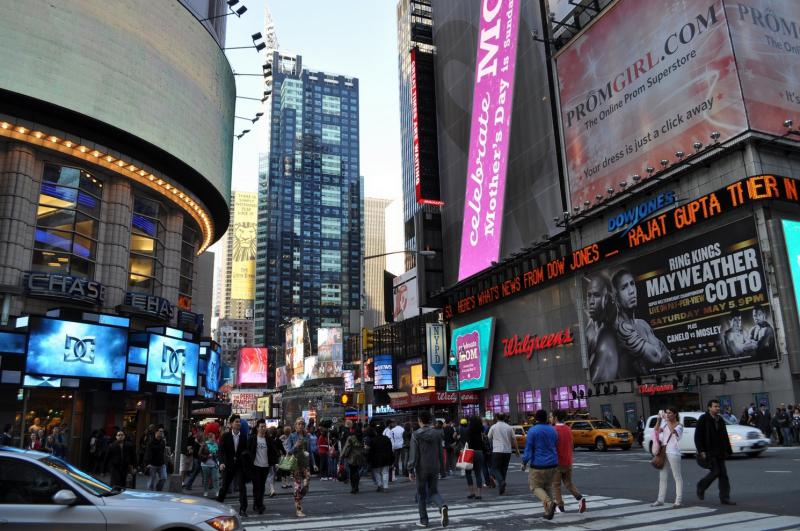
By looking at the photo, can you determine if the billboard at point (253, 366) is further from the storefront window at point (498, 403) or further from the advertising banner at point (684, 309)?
the advertising banner at point (684, 309)


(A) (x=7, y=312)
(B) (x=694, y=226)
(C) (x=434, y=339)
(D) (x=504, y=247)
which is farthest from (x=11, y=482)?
(C) (x=434, y=339)

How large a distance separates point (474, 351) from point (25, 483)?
177ft

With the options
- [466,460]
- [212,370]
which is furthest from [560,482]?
[212,370]

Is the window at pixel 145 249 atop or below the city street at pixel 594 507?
atop

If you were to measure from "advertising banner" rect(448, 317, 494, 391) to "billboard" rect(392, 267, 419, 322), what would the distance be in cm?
2027

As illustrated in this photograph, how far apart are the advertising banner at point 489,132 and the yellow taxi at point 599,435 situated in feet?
79.0

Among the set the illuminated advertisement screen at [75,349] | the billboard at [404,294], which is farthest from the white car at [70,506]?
the billboard at [404,294]

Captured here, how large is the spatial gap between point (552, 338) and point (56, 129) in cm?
3607

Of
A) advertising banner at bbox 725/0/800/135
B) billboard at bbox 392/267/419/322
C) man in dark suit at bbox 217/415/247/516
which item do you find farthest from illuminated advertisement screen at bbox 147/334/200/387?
billboard at bbox 392/267/419/322

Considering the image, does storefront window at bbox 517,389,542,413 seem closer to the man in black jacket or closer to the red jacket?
the man in black jacket

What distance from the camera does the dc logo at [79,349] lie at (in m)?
31.4

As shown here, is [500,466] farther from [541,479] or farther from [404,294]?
[404,294]

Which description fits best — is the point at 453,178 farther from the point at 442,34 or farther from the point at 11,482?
the point at 11,482

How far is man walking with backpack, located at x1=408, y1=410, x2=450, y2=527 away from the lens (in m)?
10.5
